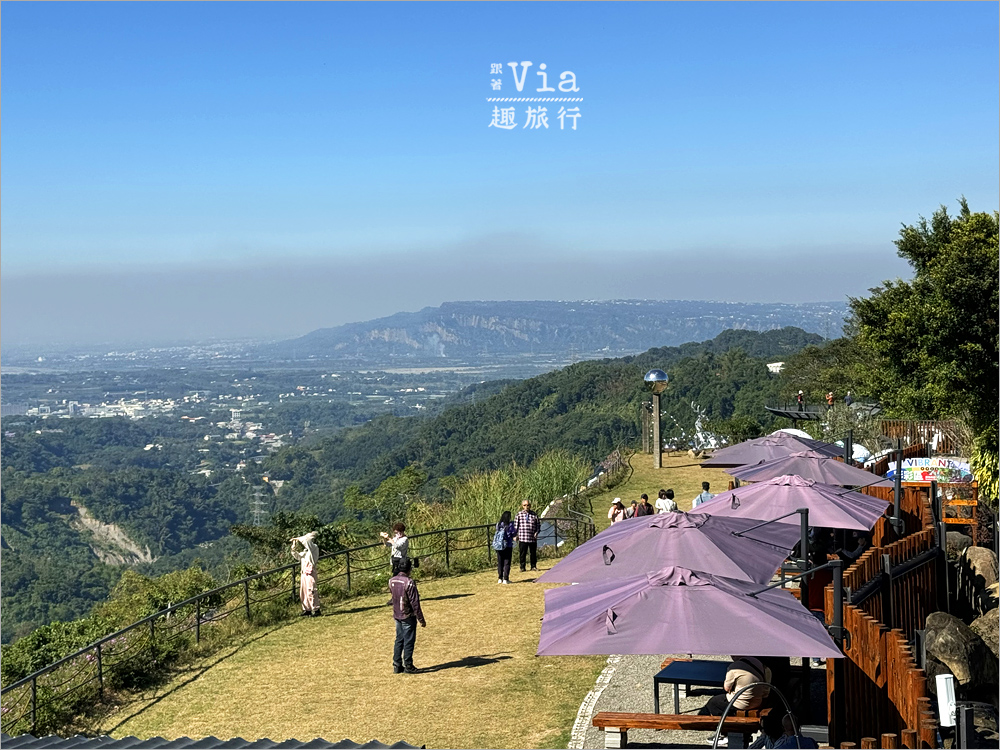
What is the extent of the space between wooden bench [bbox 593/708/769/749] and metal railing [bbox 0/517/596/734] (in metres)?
5.44

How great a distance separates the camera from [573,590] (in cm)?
751

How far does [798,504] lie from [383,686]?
4607 mm

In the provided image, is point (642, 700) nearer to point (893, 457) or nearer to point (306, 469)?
point (893, 457)

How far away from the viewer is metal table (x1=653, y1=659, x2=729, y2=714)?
802 cm

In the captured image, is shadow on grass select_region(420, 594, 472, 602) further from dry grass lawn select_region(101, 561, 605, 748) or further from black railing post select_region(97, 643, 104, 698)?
black railing post select_region(97, 643, 104, 698)

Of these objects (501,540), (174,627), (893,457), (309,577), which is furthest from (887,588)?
(893,457)

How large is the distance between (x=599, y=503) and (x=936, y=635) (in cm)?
1234

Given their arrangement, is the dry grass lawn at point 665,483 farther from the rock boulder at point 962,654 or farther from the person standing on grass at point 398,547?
the rock boulder at point 962,654

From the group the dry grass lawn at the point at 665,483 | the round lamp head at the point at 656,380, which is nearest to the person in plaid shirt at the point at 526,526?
the dry grass lawn at the point at 665,483

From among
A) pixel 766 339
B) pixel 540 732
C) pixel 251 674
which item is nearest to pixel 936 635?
pixel 540 732

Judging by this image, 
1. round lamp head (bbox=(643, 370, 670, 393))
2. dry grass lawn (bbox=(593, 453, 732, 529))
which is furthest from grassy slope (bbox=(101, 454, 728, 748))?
round lamp head (bbox=(643, 370, 670, 393))

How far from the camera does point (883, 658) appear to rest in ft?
21.9

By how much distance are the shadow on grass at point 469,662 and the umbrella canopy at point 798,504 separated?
8.97ft

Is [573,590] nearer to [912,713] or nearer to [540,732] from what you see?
[540,732]
